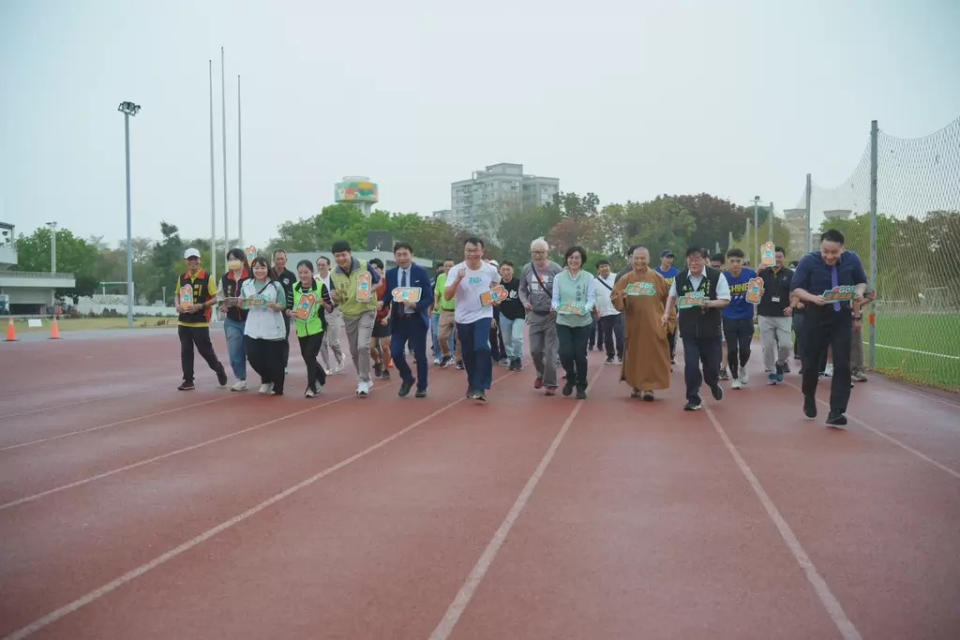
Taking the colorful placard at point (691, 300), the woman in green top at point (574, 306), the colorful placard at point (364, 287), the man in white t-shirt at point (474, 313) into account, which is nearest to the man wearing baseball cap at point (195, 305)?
the colorful placard at point (364, 287)

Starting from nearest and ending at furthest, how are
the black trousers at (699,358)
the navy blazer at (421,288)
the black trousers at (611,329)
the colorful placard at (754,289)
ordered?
1. the black trousers at (699,358)
2. the navy blazer at (421,288)
3. the colorful placard at (754,289)
4. the black trousers at (611,329)

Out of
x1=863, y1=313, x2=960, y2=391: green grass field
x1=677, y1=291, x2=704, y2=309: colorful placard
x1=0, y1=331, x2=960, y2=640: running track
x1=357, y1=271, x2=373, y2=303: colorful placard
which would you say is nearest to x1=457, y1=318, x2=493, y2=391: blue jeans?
x1=0, y1=331, x2=960, y2=640: running track

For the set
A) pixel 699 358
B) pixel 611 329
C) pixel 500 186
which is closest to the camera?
pixel 699 358

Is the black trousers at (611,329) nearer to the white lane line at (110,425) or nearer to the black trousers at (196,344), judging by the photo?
the black trousers at (196,344)

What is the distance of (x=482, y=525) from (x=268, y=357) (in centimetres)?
705

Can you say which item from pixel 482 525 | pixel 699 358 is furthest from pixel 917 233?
pixel 482 525

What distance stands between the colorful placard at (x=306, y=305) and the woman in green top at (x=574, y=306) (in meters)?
3.22

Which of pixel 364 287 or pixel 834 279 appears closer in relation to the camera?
pixel 834 279

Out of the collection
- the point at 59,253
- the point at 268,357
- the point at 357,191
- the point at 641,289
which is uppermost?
the point at 357,191

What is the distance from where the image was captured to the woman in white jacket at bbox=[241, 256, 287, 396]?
11.2 meters

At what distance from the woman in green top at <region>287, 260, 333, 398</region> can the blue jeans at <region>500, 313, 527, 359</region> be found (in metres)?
4.52

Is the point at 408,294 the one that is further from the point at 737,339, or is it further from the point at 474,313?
the point at 737,339

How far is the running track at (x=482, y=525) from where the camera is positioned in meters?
3.69

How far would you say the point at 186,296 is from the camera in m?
11.7
